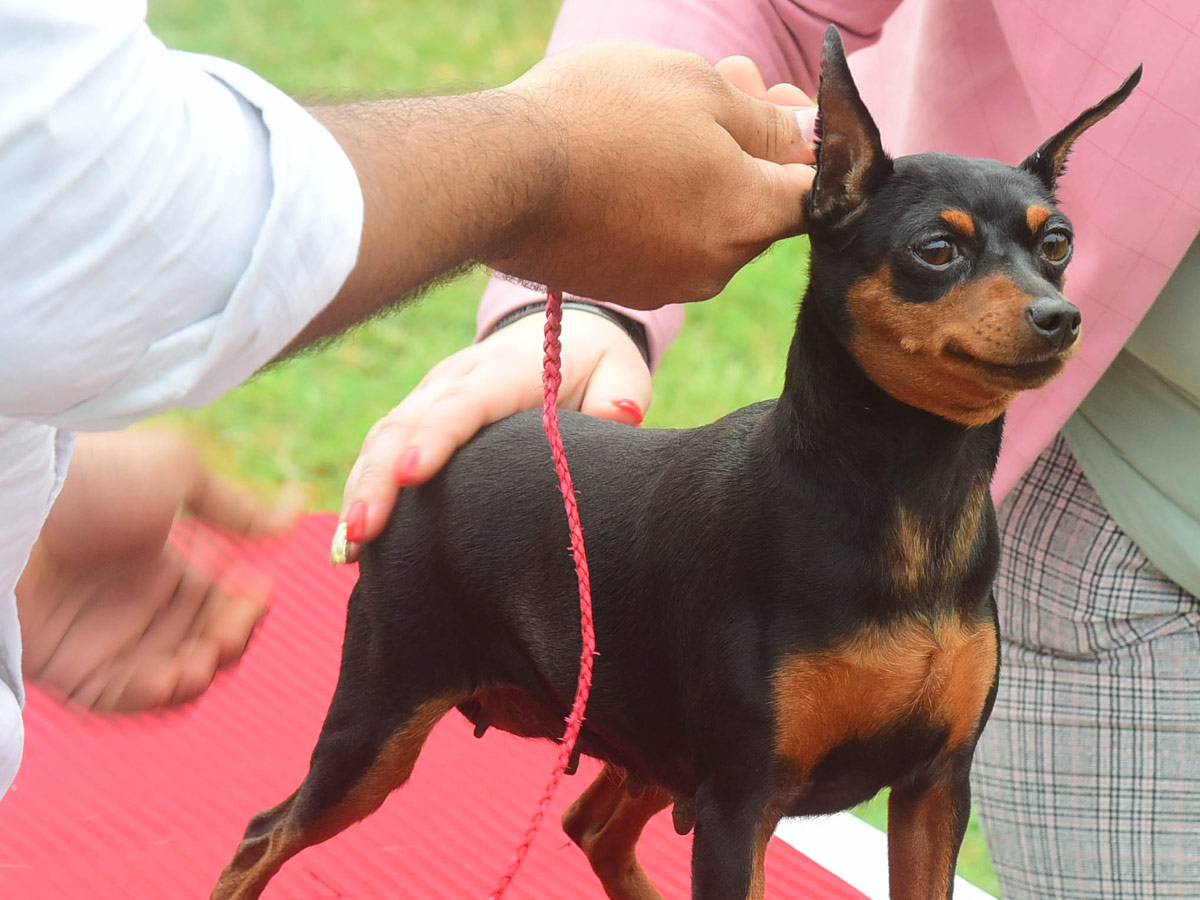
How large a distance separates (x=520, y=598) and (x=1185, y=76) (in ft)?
3.29

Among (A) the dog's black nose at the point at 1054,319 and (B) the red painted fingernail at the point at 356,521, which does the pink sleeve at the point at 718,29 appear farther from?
(A) the dog's black nose at the point at 1054,319

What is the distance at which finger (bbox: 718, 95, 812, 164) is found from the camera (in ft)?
4.38

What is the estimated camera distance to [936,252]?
4.40 ft

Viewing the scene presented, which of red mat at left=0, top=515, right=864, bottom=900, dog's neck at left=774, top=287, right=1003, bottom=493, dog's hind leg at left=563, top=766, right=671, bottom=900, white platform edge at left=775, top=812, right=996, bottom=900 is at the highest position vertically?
dog's neck at left=774, top=287, right=1003, bottom=493

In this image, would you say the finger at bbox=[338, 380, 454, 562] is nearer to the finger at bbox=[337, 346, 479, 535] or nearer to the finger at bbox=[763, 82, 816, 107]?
the finger at bbox=[337, 346, 479, 535]

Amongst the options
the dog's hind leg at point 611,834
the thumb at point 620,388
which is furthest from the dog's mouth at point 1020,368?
the dog's hind leg at point 611,834

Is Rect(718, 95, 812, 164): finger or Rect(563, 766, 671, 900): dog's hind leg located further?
Rect(563, 766, 671, 900): dog's hind leg

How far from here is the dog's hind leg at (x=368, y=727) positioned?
173 cm

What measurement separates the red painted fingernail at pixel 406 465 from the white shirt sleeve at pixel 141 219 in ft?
2.70

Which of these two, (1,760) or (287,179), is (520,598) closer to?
(1,760)

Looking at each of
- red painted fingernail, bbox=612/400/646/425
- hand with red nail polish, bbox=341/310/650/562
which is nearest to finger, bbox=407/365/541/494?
hand with red nail polish, bbox=341/310/650/562

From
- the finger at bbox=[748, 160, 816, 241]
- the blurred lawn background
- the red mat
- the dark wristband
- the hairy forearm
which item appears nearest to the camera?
the hairy forearm

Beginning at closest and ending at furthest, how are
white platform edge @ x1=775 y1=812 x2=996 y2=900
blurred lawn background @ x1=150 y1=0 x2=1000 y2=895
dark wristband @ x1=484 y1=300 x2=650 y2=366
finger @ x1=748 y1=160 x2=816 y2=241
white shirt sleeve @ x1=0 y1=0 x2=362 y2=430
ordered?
white shirt sleeve @ x1=0 y1=0 x2=362 y2=430 → finger @ x1=748 y1=160 x2=816 y2=241 → dark wristband @ x1=484 y1=300 x2=650 y2=366 → white platform edge @ x1=775 y1=812 x2=996 y2=900 → blurred lawn background @ x1=150 y1=0 x2=1000 y2=895

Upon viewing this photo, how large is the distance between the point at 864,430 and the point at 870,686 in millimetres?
255
